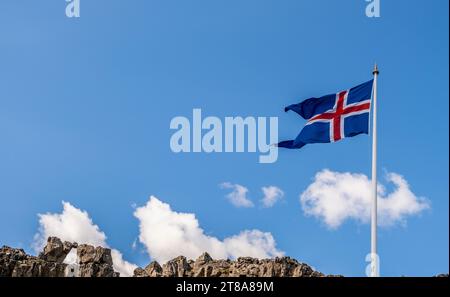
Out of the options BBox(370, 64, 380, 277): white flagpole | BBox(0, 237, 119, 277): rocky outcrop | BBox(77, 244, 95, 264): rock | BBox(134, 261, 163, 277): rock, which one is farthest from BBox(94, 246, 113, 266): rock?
BBox(370, 64, 380, 277): white flagpole

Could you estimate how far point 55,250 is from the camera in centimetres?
8219

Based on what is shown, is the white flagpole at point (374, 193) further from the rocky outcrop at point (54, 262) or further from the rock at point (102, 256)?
the rock at point (102, 256)

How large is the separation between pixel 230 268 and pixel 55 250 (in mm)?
24185

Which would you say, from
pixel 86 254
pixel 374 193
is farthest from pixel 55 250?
pixel 374 193

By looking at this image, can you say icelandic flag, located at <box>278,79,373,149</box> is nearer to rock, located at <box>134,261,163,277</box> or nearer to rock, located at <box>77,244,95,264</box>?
rock, located at <box>77,244,95,264</box>

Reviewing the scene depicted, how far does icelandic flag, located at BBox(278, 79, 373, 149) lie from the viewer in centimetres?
3203

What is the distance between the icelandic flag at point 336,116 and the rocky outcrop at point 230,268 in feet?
166

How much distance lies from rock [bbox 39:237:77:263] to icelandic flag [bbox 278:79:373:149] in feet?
180

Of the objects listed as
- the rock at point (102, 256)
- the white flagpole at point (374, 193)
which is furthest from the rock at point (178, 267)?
the white flagpole at point (374, 193)
